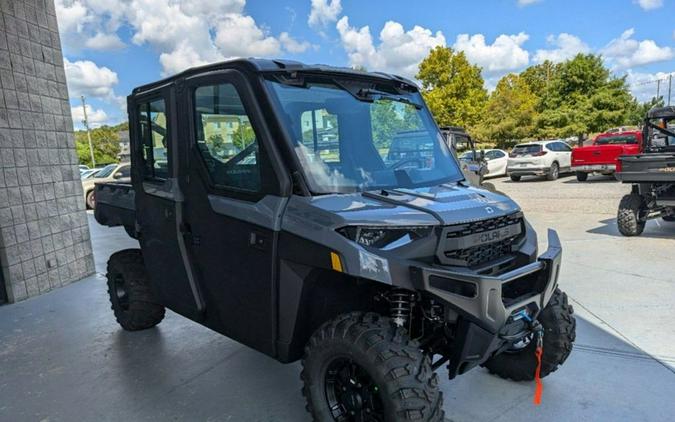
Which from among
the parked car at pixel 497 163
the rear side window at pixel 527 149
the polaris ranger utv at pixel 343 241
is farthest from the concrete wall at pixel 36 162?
the parked car at pixel 497 163

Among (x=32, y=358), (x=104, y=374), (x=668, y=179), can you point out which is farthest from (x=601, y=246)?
(x=32, y=358)

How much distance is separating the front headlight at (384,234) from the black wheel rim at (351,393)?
60 centimetres

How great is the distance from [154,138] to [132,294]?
155cm

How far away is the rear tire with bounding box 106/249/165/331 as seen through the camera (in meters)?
4.25

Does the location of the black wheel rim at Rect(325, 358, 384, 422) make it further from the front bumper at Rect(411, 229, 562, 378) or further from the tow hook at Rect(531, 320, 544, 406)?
the tow hook at Rect(531, 320, 544, 406)

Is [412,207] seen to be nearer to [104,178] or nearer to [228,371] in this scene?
[228,371]

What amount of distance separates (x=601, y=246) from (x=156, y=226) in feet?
20.9

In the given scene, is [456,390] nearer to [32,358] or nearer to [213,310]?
[213,310]

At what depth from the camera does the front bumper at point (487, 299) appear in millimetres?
2197

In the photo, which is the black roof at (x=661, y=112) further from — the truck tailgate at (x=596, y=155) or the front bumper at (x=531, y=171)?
the front bumper at (x=531, y=171)

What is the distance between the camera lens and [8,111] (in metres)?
5.20

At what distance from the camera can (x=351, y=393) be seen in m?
2.51

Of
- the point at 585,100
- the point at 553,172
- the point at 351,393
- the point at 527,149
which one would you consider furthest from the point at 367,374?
the point at 585,100

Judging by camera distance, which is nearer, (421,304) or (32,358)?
(421,304)
